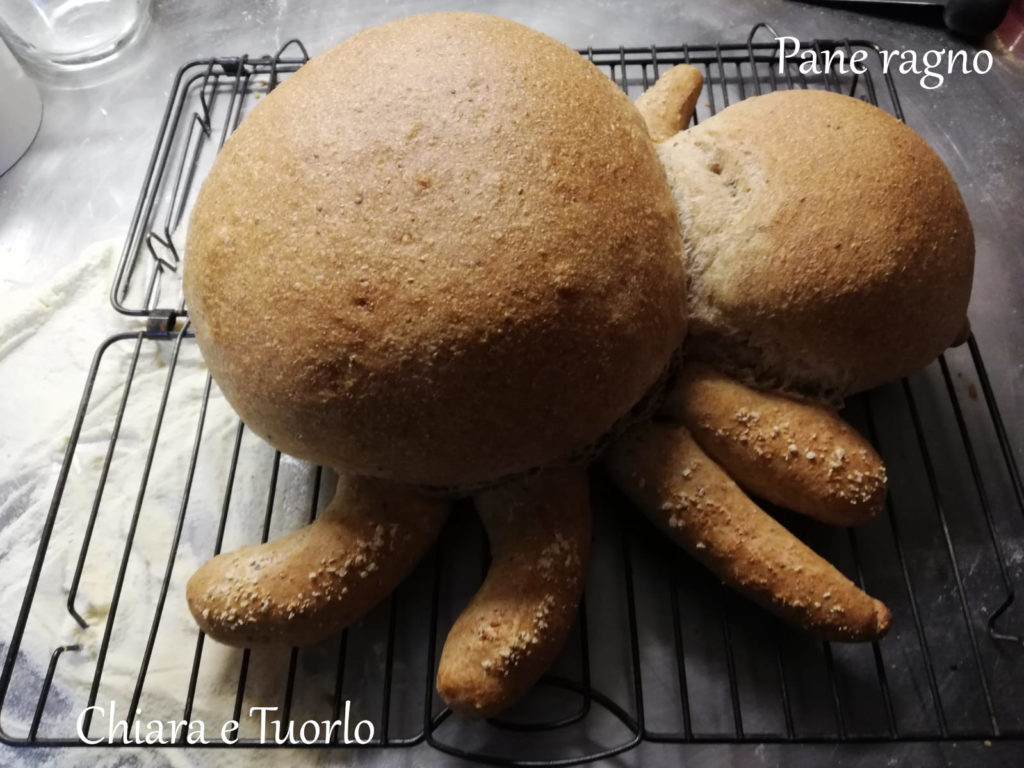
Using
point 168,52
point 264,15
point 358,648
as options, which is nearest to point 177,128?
point 168,52

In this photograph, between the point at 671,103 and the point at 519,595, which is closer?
the point at 519,595

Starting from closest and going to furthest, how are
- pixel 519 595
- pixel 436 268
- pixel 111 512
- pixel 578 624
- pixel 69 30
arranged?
pixel 436 268, pixel 519 595, pixel 578 624, pixel 111 512, pixel 69 30

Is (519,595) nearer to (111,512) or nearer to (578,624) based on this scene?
(578,624)

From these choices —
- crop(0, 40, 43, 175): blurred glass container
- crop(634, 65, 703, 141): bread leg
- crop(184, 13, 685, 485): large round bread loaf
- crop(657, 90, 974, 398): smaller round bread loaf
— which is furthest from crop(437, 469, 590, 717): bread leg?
crop(0, 40, 43, 175): blurred glass container

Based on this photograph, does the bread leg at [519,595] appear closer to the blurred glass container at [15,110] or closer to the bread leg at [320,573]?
the bread leg at [320,573]

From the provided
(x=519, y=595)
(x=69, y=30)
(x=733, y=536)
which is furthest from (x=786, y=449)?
(x=69, y=30)

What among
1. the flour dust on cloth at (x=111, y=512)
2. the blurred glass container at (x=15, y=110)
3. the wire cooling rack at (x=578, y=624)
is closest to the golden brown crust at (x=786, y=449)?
the wire cooling rack at (x=578, y=624)

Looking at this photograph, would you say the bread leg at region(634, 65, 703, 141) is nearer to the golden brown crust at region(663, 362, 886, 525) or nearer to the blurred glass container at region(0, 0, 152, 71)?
the golden brown crust at region(663, 362, 886, 525)
